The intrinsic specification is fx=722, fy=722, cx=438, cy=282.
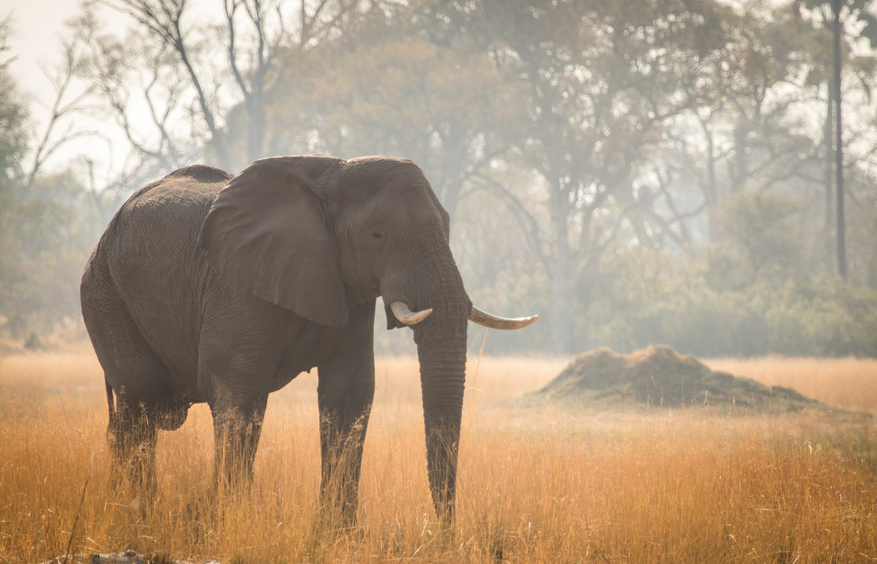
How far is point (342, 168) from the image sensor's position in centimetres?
470

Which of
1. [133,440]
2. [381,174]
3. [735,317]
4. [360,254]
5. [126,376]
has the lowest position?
[133,440]

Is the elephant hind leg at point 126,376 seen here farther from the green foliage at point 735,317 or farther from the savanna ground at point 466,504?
the green foliage at point 735,317

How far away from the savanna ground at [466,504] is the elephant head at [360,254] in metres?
0.69

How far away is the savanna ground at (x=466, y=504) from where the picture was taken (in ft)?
14.1

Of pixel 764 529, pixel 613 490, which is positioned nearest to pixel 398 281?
pixel 613 490

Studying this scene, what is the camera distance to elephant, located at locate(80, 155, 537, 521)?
14.1ft

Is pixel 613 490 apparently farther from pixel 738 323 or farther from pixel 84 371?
pixel 738 323

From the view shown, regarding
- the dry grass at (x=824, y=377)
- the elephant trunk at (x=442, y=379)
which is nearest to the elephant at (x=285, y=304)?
the elephant trunk at (x=442, y=379)

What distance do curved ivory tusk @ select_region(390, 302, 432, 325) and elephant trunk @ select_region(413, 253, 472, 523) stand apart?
0.54 feet

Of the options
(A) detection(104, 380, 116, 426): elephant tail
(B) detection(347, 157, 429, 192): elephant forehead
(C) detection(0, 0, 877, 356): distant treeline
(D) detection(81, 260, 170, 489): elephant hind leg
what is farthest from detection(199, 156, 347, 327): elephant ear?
(C) detection(0, 0, 877, 356): distant treeline

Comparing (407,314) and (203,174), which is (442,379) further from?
(203,174)

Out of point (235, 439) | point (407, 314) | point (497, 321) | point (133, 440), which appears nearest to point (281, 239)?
point (407, 314)

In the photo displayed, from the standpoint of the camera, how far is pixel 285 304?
4395 millimetres

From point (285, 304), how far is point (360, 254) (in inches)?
21.7
